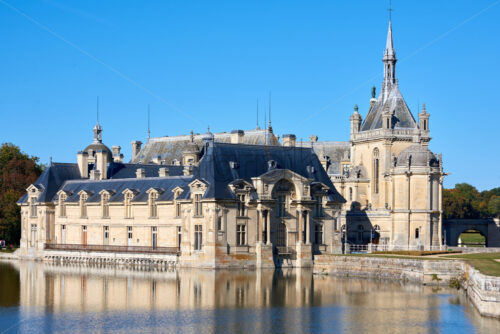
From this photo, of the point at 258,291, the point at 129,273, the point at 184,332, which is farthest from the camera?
the point at 129,273

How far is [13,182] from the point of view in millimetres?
100438

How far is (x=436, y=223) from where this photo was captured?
294 ft

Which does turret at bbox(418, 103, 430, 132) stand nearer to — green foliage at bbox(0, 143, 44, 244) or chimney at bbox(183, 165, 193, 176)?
chimney at bbox(183, 165, 193, 176)

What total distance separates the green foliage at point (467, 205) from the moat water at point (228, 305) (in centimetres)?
6817

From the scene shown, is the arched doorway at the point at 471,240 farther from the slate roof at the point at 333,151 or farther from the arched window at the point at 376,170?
the slate roof at the point at 333,151

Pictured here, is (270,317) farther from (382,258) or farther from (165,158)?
(165,158)

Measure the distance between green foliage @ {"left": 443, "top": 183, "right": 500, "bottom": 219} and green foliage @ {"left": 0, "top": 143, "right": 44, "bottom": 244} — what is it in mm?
52935

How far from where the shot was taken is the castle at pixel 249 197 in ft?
233

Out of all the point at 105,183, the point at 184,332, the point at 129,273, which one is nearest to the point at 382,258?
the point at 129,273

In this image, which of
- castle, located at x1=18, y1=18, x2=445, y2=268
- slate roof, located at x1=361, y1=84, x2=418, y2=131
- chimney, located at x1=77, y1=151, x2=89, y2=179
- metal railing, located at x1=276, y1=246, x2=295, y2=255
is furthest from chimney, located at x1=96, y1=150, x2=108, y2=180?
slate roof, located at x1=361, y1=84, x2=418, y2=131

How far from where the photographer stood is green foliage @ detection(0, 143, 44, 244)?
9531 cm

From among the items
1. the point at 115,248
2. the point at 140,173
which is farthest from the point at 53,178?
the point at 115,248

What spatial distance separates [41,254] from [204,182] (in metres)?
23.7

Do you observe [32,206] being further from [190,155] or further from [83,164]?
[190,155]
